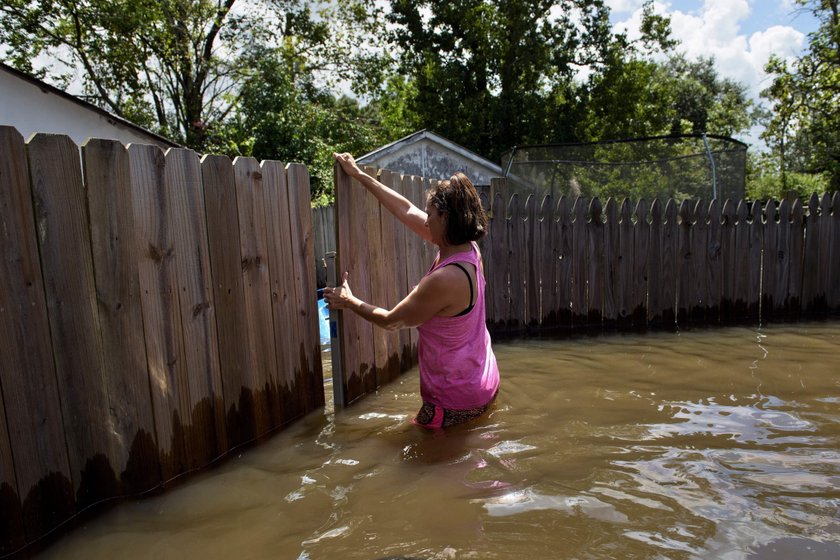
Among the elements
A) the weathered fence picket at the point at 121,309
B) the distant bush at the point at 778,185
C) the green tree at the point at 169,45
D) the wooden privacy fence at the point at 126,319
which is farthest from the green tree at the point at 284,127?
the distant bush at the point at 778,185

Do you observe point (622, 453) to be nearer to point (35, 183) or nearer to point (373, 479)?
point (373, 479)

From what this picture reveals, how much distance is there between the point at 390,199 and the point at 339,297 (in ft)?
2.83

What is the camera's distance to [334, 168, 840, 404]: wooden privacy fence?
6.87m

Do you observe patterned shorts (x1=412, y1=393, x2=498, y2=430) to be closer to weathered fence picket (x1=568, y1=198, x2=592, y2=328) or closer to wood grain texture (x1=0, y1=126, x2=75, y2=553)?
wood grain texture (x1=0, y1=126, x2=75, y2=553)

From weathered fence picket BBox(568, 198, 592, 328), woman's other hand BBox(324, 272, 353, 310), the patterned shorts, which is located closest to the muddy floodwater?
the patterned shorts

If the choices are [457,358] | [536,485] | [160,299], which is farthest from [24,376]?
[536,485]

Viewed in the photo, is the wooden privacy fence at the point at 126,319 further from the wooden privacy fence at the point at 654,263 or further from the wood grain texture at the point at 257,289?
the wooden privacy fence at the point at 654,263

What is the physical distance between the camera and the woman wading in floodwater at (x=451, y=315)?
3211 mm

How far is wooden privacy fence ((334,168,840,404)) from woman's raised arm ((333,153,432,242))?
107 inches

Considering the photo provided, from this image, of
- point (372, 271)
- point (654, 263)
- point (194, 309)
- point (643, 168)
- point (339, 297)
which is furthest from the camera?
point (643, 168)

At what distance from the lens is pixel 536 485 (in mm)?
2928

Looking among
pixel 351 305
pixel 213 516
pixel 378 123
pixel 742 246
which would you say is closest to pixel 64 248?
pixel 213 516

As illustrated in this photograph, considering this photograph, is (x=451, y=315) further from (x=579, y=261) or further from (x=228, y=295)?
(x=579, y=261)

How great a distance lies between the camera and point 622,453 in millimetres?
3309
